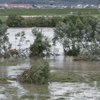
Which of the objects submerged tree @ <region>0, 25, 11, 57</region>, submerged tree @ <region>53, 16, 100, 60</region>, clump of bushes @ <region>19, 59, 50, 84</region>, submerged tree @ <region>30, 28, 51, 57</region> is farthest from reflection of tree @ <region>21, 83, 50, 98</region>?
submerged tree @ <region>0, 25, 11, 57</region>

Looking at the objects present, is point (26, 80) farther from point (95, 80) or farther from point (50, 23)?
point (50, 23)

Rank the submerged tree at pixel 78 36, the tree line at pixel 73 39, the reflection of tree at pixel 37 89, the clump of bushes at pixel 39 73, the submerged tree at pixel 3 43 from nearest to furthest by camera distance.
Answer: the reflection of tree at pixel 37 89 < the clump of bushes at pixel 39 73 < the tree line at pixel 73 39 < the submerged tree at pixel 3 43 < the submerged tree at pixel 78 36

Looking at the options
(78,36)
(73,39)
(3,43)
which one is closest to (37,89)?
(3,43)

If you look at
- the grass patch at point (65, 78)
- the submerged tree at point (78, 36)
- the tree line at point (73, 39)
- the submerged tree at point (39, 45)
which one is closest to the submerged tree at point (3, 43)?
the tree line at point (73, 39)

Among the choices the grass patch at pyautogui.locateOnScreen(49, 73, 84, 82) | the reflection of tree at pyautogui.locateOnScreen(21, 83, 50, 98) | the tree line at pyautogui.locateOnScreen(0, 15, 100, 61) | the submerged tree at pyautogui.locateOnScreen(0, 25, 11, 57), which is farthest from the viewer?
the submerged tree at pyautogui.locateOnScreen(0, 25, 11, 57)

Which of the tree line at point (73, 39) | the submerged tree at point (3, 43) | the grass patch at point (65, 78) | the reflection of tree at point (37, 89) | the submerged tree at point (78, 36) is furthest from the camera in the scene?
the submerged tree at point (78, 36)

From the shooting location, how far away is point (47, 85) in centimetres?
1661

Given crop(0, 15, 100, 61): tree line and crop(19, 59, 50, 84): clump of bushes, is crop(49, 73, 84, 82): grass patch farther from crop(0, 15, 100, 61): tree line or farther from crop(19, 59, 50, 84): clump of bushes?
crop(0, 15, 100, 61): tree line

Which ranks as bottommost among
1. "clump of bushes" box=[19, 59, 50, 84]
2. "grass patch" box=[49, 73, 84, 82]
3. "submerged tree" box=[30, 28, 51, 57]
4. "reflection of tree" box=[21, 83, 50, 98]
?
"reflection of tree" box=[21, 83, 50, 98]

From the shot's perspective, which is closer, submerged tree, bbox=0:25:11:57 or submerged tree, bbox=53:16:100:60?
submerged tree, bbox=0:25:11:57

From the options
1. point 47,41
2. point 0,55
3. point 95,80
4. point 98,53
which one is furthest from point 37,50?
point 95,80

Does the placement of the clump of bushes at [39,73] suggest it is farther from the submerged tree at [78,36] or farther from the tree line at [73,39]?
the submerged tree at [78,36]

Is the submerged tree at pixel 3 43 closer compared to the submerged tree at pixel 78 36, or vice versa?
the submerged tree at pixel 3 43

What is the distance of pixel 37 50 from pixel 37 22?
39022 mm
